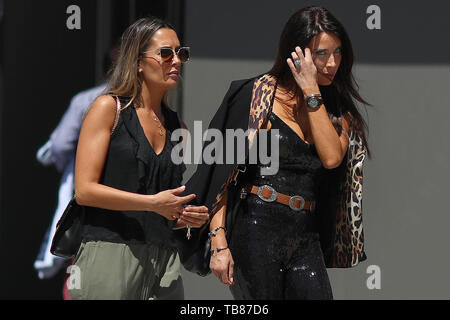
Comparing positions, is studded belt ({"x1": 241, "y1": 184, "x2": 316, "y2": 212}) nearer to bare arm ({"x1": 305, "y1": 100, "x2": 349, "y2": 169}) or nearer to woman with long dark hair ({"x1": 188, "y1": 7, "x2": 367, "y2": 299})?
woman with long dark hair ({"x1": 188, "y1": 7, "x2": 367, "y2": 299})

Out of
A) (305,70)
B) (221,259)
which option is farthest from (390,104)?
(221,259)

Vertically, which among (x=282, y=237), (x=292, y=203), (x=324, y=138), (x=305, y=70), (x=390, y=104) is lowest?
(x=282, y=237)

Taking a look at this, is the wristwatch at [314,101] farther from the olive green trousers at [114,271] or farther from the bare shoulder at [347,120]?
the olive green trousers at [114,271]

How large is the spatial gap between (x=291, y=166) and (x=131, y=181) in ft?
2.28

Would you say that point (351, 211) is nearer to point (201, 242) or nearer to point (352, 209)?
point (352, 209)

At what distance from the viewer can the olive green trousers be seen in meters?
3.75

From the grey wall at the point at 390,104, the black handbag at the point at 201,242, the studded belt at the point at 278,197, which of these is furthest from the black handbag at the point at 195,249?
the grey wall at the point at 390,104

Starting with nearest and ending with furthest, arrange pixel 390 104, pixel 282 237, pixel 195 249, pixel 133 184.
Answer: pixel 133 184, pixel 282 237, pixel 195 249, pixel 390 104

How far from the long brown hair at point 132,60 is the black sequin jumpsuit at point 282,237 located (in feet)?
1.99

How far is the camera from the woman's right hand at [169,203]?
3646 millimetres

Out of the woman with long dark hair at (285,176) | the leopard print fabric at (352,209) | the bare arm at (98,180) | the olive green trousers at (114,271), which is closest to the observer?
the bare arm at (98,180)

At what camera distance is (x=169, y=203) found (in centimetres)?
366

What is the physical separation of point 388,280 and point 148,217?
3.15 meters
